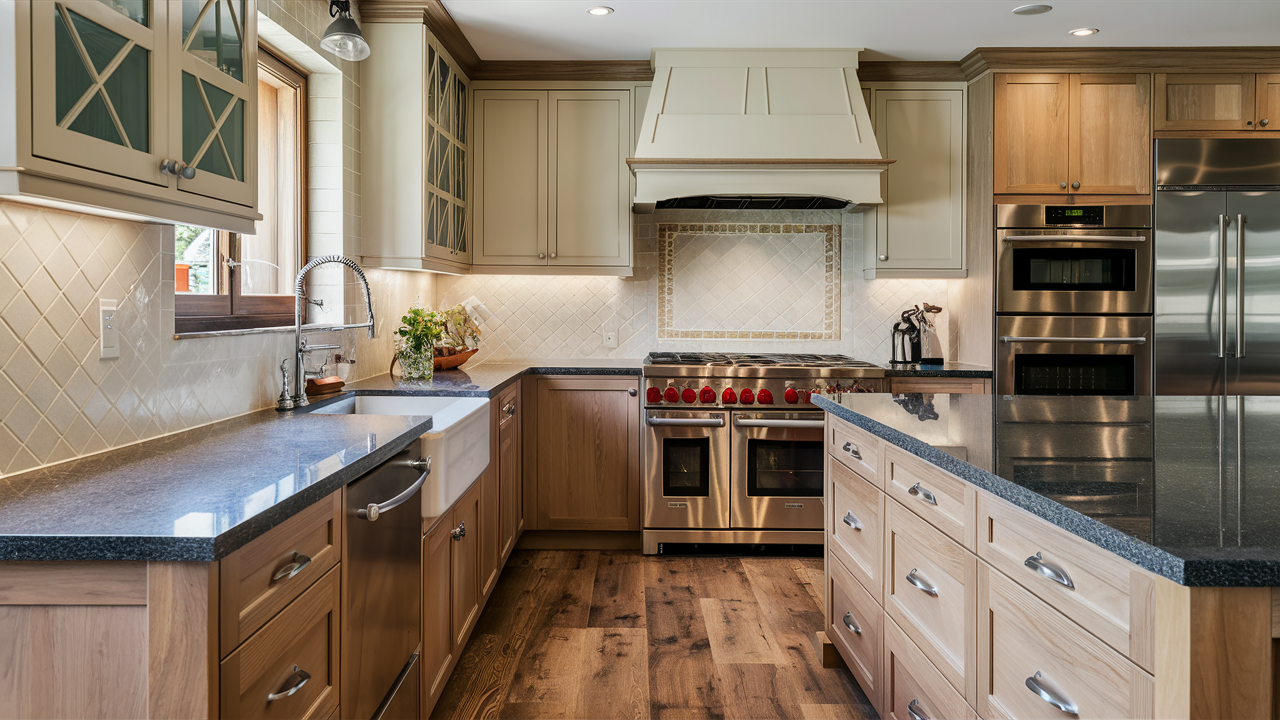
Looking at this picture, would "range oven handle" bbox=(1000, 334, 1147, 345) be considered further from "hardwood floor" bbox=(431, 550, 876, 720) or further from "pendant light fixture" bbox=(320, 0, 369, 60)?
"pendant light fixture" bbox=(320, 0, 369, 60)

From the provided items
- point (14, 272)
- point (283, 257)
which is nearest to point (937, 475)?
point (14, 272)

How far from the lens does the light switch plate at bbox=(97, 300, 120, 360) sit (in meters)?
1.58

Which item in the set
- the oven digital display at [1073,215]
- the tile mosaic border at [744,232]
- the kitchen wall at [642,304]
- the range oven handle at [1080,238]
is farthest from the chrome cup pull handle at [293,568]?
the oven digital display at [1073,215]

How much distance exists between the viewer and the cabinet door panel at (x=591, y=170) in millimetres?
3859

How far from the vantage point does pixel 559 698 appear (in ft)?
7.31

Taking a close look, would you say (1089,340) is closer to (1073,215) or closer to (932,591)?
(1073,215)

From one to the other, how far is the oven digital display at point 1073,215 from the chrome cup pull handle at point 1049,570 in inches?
115

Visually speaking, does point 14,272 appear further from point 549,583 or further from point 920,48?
point 920,48

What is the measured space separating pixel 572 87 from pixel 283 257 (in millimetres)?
1778

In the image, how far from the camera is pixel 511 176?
3875 millimetres

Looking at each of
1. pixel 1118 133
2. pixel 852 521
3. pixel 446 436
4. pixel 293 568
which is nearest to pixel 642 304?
pixel 852 521

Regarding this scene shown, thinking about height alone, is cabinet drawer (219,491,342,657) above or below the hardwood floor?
above

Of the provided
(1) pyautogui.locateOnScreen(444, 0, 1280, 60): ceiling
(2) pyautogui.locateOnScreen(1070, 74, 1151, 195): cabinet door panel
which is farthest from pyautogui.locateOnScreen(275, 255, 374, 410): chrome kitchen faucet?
(2) pyautogui.locateOnScreen(1070, 74, 1151, 195): cabinet door panel

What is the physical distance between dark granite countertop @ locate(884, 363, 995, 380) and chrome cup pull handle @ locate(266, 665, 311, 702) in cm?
287
